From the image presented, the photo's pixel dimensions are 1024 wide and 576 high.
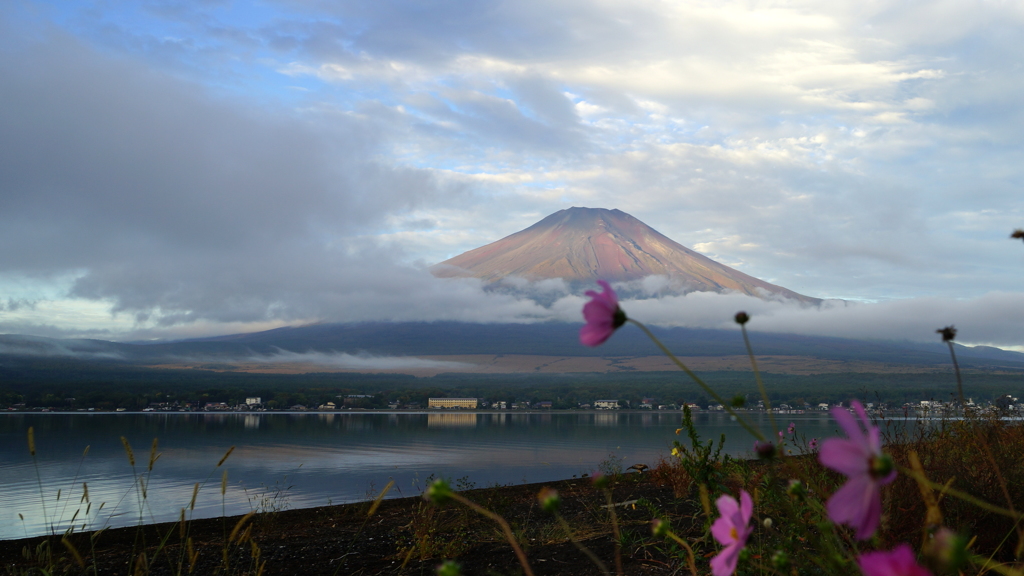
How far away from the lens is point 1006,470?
281 centimetres

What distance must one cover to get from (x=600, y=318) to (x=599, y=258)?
12498cm

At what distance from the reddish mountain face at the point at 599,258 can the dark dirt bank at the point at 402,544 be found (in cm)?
9729

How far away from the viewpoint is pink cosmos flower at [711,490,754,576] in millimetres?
743

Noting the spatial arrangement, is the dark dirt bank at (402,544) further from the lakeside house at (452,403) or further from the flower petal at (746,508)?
the lakeside house at (452,403)

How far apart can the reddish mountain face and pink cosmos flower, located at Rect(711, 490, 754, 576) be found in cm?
10197

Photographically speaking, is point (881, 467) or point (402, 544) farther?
point (402, 544)

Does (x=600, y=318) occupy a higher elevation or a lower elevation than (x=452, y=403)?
higher

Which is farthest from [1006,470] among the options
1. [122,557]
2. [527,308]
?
[527,308]

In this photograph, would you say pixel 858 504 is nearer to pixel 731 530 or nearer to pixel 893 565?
pixel 893 565

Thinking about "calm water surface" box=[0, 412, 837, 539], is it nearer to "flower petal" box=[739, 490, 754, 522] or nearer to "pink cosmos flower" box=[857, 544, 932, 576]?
"flower petal" box=[739, 490, 754, 522]

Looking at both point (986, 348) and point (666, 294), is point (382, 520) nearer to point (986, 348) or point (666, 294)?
point (666, 294)

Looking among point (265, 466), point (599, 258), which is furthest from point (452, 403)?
point (599, 258)

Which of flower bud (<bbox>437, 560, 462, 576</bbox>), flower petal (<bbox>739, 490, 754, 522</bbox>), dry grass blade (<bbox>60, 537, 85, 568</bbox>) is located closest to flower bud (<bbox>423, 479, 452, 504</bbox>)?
flower bud (<bbox>437, 560, 462, 576</bbox>)

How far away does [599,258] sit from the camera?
409 ft
